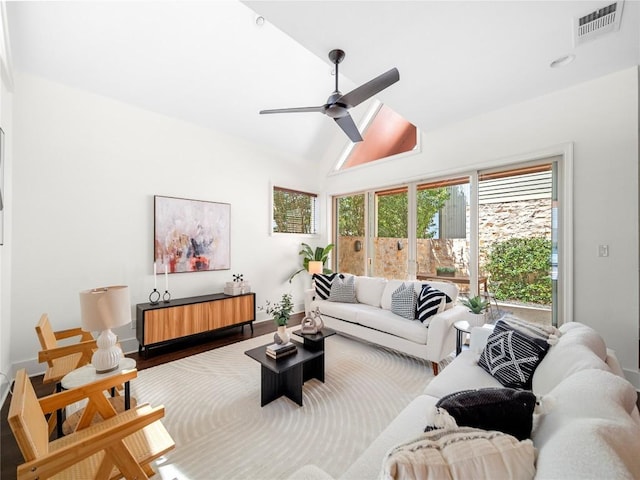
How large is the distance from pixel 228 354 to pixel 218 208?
2.16m

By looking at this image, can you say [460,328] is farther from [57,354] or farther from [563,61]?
[57,354]

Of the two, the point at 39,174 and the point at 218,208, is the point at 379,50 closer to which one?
the point at 218,208

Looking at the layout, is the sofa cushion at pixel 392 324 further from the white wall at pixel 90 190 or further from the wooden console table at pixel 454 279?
the white wall at pixel 90 190

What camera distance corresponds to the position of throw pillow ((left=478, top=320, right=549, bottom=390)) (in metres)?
1.60

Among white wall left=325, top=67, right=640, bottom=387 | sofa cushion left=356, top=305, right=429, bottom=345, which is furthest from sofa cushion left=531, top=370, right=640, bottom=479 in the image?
white wall left=325, top=67, right=640, bottom=387

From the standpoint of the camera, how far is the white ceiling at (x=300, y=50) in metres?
2.01

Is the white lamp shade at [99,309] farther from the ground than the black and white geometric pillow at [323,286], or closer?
farther from the ground

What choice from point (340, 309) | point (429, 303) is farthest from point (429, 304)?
point (340, 309)

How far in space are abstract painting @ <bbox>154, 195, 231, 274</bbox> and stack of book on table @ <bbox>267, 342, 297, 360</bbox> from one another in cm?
217

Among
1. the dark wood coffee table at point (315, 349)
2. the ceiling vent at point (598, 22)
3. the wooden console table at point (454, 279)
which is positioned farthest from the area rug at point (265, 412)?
the ceiling vent at point (598, 22)

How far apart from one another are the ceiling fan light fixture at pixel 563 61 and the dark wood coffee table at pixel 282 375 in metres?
3.57

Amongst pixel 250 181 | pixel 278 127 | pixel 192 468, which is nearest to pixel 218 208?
pixel 250 181

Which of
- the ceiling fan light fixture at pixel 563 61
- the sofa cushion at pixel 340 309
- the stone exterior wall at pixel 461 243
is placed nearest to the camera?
the ceiling fan light fixture at pixel 563 61

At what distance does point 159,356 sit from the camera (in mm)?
3135
